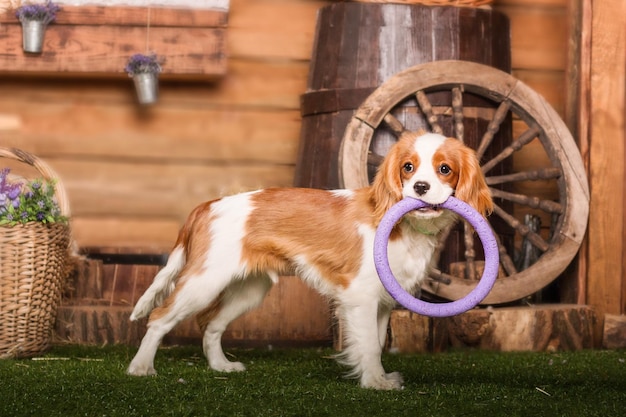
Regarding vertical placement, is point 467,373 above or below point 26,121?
below

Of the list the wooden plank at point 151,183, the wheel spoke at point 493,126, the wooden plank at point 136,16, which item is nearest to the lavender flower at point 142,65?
the wooden plank at point 136,16

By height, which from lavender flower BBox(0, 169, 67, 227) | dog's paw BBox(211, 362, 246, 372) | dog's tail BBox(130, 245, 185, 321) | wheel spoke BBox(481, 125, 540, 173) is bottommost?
dog's paw BBox(211, 362, 246, 372)

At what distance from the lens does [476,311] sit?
159 inches

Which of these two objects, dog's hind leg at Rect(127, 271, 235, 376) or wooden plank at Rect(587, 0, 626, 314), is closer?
dog's hind leg at Rect(127, 271, 235, 376)

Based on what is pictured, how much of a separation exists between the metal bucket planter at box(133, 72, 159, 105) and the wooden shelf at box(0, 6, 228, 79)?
0.29 ft

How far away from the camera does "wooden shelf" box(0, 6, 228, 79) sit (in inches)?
184

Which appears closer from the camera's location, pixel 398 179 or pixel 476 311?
pixel 398 179

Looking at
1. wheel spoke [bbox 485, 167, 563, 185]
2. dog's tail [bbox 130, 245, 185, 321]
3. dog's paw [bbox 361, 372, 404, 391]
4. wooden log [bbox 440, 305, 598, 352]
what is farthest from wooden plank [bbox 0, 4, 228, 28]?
dog's paw [bbox 361, 372, 404, 391]

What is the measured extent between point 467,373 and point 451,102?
1.43m

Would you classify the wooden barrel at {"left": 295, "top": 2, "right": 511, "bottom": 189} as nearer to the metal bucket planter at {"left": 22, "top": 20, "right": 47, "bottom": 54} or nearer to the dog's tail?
the dog's tail

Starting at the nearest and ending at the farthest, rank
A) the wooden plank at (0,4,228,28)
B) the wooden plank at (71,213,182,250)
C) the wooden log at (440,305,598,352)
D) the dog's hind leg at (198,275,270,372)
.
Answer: the dog's hind leg at (198,275,270,372) < the wooden log at (440,305,598,352) < the wooden plank at (0,4,228,28) < the wooden plank at (71,213,182,250)

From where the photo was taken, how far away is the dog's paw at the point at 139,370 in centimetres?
316

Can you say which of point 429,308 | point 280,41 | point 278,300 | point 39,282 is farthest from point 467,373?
point 280,41

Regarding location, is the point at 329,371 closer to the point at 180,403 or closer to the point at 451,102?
the point at 180,403
